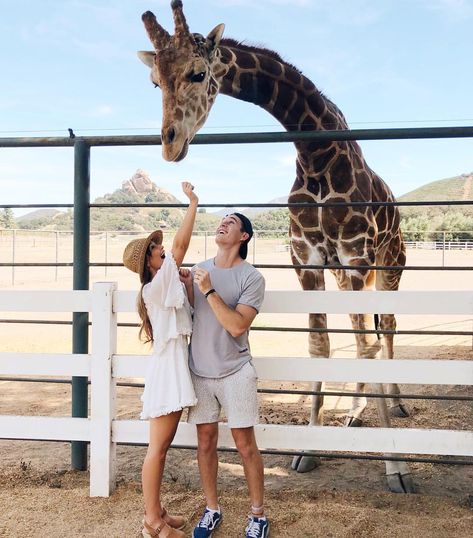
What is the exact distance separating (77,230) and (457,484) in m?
2.84

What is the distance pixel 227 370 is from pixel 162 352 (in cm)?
31

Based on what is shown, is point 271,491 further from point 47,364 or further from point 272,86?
point 272,86

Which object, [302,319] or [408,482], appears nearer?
[408,482]

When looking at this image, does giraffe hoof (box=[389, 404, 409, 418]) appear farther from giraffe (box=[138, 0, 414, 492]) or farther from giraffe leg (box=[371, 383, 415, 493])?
giraffe leg (box=[371, 383, 415, 493])

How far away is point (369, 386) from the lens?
15.7ft

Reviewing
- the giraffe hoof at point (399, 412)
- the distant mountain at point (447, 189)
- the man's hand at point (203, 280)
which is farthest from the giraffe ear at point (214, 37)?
the distant mountain at point (447, 189)

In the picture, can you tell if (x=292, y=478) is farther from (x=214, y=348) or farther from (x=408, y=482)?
(x=214, y=348)

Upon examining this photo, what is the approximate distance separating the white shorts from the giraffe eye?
6.61ft

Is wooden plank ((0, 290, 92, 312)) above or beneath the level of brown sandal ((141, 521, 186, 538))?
above

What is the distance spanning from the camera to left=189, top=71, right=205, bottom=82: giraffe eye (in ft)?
11.5

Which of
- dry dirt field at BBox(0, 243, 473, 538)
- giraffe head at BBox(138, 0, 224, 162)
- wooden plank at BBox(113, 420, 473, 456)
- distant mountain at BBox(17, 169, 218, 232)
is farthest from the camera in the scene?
distant mountain at BBox(17, 169, 218, 232)

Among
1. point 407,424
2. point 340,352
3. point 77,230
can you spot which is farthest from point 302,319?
point 77,230

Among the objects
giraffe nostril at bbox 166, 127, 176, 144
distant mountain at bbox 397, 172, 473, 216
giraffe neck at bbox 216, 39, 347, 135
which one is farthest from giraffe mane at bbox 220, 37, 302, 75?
distant mountain at bbox 397, 172, 473, 216

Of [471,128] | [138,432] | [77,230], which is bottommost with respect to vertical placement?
[138,432]
